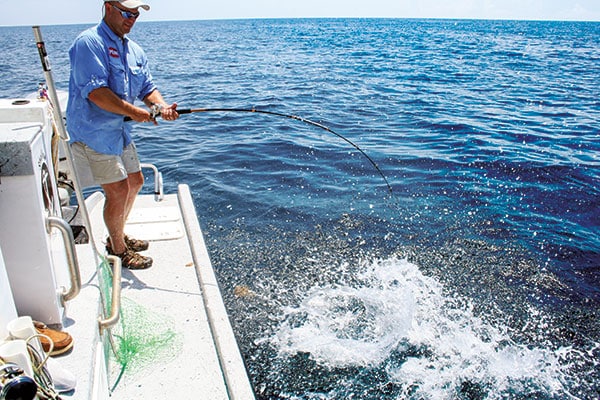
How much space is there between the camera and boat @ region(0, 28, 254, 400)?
1839mm

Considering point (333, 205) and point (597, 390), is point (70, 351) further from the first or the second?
point (333, 205)

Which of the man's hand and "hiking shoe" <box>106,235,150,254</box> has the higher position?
the man's hand

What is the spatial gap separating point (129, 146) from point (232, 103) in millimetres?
10515

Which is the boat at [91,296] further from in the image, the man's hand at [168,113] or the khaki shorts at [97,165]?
the man's hand at [168,113]

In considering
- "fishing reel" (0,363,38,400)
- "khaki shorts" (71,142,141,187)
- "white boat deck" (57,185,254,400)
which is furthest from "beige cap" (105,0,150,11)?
"fishing reel" (0,363,38,400)

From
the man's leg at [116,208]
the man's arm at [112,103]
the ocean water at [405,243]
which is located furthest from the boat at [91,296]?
the ocean water at [405,243]

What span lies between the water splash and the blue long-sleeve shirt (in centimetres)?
218

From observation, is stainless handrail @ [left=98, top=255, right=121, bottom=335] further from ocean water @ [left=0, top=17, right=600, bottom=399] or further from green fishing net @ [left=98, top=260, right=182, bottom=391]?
ocean water @ [left=0, top=17, right=600, bottom=399]

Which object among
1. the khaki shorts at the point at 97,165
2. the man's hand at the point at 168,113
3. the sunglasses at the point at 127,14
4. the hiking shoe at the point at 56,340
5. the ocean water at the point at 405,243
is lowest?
the ocean water at the point at 405,243

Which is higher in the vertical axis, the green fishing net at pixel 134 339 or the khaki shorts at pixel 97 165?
the khaki shorts at pixel 97 165

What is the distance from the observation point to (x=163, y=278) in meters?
3.83

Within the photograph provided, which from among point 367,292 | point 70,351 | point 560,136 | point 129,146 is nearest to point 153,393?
point 70,351

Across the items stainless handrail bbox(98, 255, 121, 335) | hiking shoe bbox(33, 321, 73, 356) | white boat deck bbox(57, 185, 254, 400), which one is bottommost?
white boat deck bbox(57, 185, 254, 400)

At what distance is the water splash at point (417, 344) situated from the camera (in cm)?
361
